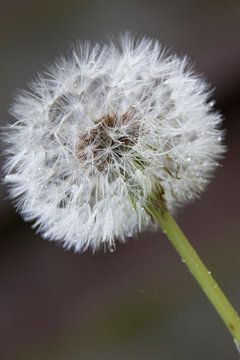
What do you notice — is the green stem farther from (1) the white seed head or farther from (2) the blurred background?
(2) the blurred background

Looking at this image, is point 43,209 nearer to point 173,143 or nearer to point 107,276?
point 173,143

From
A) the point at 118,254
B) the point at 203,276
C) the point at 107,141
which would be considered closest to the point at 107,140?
the point at 107,141

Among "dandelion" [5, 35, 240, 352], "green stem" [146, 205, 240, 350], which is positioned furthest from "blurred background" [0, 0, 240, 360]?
"green stem" [146, 205, 240, 350]

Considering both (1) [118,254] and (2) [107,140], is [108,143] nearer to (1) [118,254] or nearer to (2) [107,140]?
(2) [107,140]

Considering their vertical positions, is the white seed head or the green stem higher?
the white seed head

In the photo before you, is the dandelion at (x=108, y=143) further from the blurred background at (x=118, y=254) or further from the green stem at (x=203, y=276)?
the blurred background at (x=118, y=254)

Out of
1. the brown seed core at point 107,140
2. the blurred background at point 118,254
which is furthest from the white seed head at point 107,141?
the blurred background at point 118,254

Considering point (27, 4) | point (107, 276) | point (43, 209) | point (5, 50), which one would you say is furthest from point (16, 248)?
point (43, 209)
